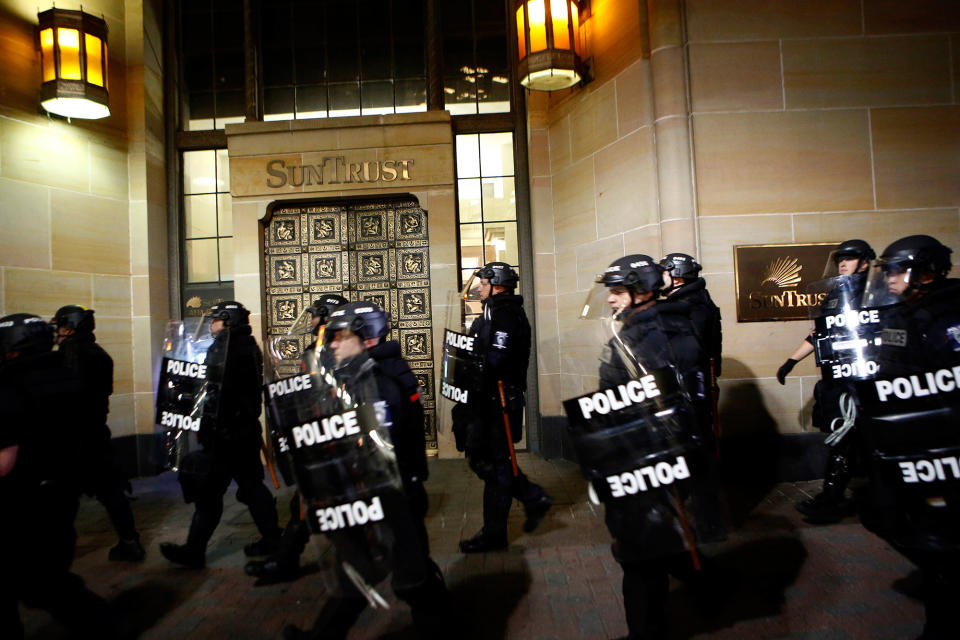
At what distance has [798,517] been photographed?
16.0 feet

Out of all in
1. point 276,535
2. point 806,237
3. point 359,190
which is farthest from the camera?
point 359,190

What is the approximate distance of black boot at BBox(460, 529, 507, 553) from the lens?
448cm

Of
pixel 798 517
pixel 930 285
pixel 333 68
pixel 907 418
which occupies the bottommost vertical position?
pixel 798 517

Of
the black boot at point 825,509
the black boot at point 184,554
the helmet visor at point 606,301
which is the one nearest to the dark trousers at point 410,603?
the helmet visor at point 606,301

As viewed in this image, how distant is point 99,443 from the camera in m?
4.72

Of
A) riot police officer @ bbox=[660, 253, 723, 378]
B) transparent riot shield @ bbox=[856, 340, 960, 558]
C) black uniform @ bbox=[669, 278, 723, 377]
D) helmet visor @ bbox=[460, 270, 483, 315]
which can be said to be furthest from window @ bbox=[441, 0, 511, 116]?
transparent riot shield @ bbox=[856, 340, 960, 558]

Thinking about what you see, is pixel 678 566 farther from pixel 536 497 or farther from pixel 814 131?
pixel 814 131

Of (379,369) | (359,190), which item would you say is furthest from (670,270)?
(359,190)

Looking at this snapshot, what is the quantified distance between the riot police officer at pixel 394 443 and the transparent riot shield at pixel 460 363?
1.60 meters

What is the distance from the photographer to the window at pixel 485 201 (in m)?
8.08

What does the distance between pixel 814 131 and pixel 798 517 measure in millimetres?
3874

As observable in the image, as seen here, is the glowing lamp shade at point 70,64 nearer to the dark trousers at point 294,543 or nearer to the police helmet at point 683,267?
the dark trousers at point 294,543

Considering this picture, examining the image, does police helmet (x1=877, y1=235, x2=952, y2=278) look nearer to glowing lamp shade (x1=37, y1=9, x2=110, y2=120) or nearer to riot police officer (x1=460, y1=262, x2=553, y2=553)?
riot police officer (x1=460, y1=262, x2=553, y2=553)

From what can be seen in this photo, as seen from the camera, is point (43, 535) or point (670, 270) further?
point (670, 270)
